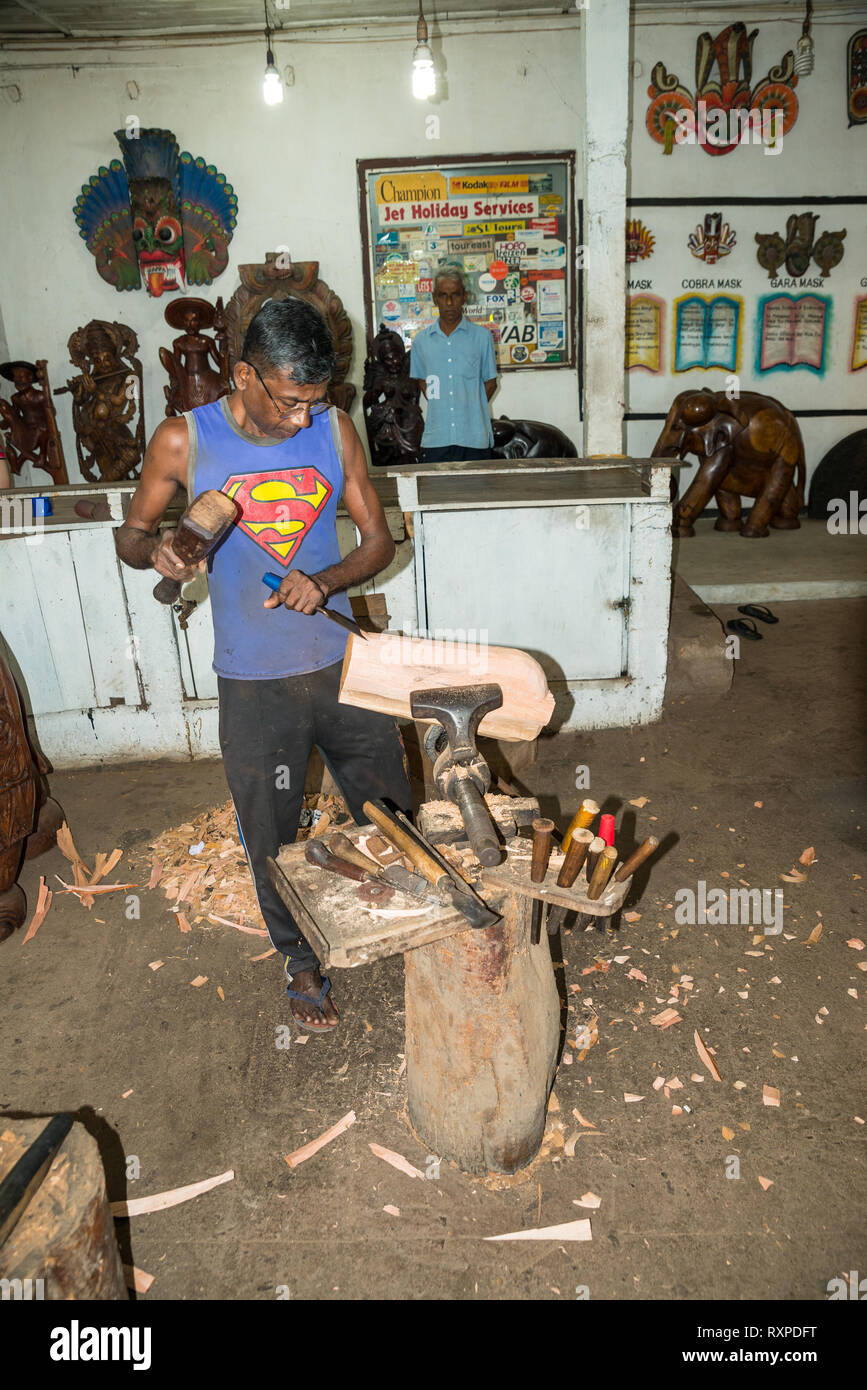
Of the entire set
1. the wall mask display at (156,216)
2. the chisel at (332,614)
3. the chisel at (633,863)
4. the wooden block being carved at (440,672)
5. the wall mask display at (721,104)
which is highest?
the wall mask display at (721,104)

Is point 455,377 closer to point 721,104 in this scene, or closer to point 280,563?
point 721,104

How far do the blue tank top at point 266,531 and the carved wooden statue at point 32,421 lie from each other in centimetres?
635

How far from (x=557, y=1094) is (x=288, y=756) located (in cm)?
129

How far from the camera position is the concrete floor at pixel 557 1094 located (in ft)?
7.16

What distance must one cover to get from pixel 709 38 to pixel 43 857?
29.1ft

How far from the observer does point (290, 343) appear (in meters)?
2.40

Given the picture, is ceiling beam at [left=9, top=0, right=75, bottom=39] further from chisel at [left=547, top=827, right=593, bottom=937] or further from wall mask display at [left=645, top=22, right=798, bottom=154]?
chisel at [left=547, top=827, right=593, bottom=937]

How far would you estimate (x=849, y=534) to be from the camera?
7.91m

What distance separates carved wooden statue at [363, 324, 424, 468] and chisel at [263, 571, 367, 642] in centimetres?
504

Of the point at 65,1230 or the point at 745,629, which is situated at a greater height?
the point at 65,1230

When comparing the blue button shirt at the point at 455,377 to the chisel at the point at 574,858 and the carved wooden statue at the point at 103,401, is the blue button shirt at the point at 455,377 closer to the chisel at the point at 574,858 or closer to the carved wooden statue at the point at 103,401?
the carved wooden statue at the point at 103,401

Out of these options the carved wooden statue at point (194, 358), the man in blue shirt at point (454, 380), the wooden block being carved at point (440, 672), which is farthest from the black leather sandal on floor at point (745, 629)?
the carved wooden statue at point (194, 358)

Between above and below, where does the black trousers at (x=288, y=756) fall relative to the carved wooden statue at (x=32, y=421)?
below

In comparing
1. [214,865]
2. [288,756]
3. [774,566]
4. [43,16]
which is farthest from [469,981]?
[43,16]
